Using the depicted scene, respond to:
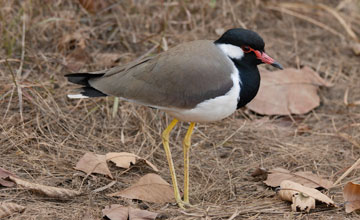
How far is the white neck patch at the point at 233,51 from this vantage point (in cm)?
374

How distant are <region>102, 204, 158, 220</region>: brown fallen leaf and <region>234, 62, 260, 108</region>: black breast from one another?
0.95 m

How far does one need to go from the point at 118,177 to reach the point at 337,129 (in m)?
2.13

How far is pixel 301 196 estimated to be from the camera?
353 cm

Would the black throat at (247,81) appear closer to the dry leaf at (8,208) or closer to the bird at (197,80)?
the bird at (197,80)

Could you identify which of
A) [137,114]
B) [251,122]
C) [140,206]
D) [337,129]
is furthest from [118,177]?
[337,129]

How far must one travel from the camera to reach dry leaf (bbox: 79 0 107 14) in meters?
5.67

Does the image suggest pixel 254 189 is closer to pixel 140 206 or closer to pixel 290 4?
pixel 140 206

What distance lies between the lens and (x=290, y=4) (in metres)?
6.92

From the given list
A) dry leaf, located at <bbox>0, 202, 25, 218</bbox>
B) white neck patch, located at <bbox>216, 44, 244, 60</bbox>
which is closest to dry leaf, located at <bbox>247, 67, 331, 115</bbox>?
white neck patch, located at <bbox>216, 44, 244, 60</bbox>

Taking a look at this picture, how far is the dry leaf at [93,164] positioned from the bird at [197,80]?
50 centimetres

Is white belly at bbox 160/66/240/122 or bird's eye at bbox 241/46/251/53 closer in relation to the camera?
white belly at bbox 160/66/240/122

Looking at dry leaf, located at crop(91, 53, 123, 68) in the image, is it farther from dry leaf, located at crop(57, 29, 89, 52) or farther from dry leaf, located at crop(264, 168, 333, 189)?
dry leaf, located at crop(264, 168, 333, 189)

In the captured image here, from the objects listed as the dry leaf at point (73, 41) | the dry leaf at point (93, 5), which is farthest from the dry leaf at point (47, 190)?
the dry leaf at point (93, 5)

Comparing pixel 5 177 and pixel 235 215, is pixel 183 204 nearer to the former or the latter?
pixel 235 215
